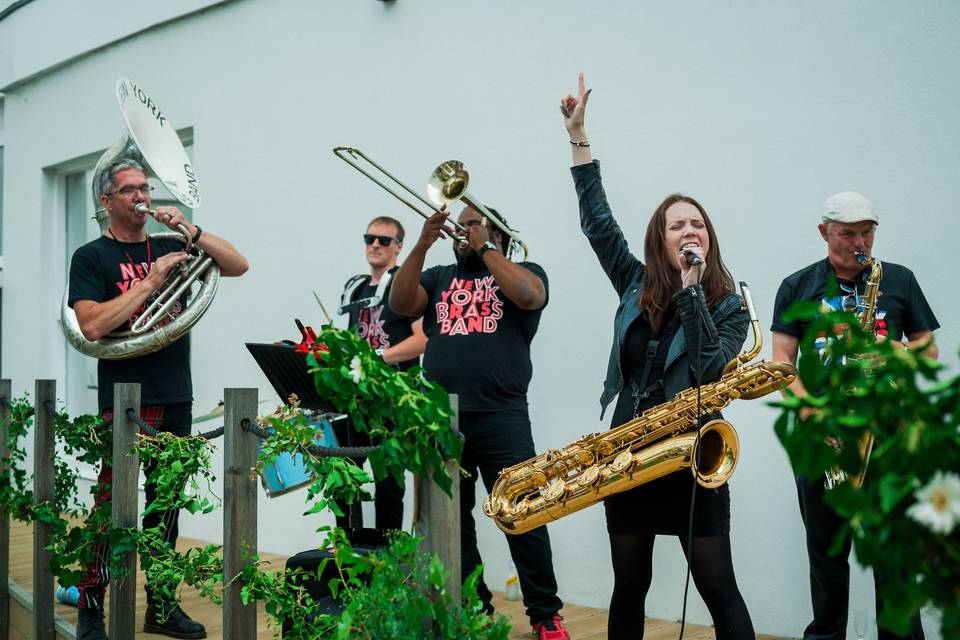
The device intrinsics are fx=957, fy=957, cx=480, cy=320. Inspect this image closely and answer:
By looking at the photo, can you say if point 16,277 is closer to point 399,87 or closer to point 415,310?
point 399,87

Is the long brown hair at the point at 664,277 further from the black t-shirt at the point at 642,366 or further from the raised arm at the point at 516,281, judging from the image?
the raised arm at the point at 516,281

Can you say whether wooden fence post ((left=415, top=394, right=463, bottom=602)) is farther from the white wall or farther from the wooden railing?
the white wall

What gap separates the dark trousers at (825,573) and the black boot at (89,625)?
2614 millimetres

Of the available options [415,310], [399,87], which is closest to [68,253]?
[399,87]

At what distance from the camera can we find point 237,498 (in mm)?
2596

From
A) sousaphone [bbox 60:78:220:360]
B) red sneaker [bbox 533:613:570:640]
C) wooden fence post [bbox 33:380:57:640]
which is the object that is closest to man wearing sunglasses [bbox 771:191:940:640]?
red sneaker [bbox 533:613:570:640]

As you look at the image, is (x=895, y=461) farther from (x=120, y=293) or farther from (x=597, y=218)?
(x=120, y=293)

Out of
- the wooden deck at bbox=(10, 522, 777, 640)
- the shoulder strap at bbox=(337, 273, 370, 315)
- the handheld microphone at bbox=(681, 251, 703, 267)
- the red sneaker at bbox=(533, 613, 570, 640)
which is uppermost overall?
the shoulder strap at bbox=(337, 273, 370, 315)

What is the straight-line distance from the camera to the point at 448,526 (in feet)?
6.26

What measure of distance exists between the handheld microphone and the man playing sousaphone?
2084 millimetres

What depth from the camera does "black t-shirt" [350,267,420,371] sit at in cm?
462

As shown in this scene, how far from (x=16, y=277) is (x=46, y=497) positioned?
5413 mm

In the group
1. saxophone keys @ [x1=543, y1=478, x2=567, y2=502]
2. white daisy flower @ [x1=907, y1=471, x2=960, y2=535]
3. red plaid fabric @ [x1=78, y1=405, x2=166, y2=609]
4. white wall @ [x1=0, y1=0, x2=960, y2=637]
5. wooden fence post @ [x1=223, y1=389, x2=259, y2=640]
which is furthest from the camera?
white wall @ [x1=0, y1=0, x2=960, y2=637]

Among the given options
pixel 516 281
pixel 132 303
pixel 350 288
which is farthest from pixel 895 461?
pixel 350 288
